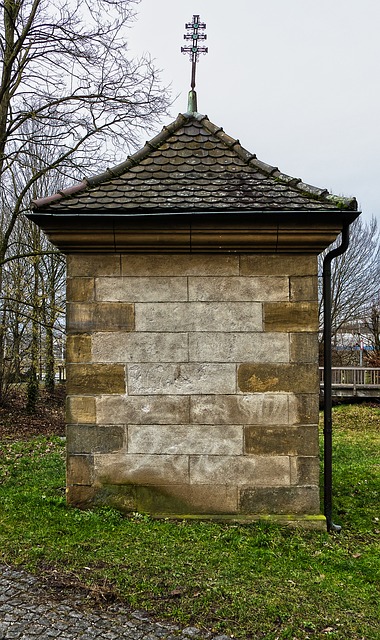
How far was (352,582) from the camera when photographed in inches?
158

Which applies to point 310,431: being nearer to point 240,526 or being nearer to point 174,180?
point 240,526

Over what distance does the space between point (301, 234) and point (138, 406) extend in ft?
→ 7.55

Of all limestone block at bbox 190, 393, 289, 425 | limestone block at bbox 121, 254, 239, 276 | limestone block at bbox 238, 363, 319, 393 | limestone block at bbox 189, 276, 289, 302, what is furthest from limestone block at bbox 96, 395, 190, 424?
limestone block at bbox 121, 254, 239, 276

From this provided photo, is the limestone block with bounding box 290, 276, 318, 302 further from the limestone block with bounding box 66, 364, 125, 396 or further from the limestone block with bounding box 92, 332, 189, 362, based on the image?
the limestone block with bounding box 66, 364, 125, 396

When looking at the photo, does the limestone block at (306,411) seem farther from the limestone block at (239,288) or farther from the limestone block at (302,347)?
the limestone block at (239,288)

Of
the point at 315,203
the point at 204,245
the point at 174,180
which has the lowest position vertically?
the point at 204,245

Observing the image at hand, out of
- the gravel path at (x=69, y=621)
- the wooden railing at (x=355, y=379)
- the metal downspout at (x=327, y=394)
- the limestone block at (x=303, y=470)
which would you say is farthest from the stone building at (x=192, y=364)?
the wooden railing at (x=355, y=379)

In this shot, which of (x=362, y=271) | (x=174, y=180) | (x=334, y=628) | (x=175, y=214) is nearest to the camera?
(x=334, y=628)

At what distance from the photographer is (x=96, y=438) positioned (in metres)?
5.24

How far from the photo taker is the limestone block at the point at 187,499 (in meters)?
5.19

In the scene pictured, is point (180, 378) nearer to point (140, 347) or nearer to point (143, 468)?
point (140, 347)

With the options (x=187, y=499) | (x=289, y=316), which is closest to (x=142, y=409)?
(x=187, y=499)

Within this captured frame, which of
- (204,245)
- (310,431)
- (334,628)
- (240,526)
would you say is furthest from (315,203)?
(334,628)

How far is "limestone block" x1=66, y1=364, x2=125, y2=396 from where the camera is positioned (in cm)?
525
